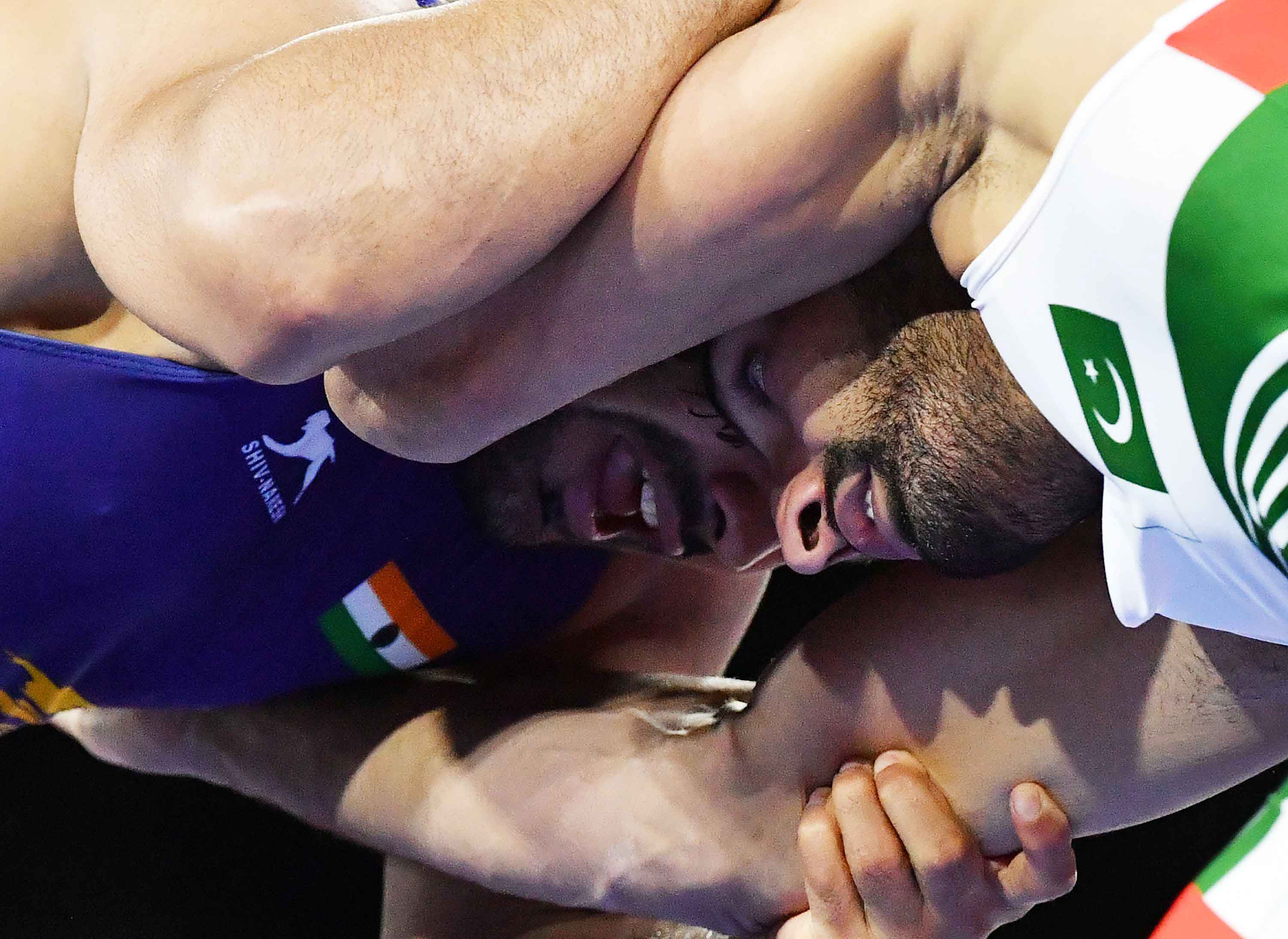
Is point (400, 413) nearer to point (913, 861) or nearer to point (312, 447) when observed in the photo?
point (312, 447)

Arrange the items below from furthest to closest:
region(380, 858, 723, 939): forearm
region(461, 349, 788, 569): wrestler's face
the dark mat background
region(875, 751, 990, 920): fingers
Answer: the dark mat background
region(380, 858, 723, 939): forearm
region(461, 349, 788, 569): wrestler's face
region(875, 751, 990, 920): fingers

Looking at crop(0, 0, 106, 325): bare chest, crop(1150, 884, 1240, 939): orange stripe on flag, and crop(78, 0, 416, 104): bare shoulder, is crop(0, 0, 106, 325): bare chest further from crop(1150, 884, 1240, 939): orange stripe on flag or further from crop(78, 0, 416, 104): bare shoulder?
crop(1150, 884, 1240, 939): orange stripe on flag

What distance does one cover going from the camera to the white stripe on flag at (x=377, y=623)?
3.99 feet

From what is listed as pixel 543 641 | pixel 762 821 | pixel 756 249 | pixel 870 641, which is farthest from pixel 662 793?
pixel 756 249

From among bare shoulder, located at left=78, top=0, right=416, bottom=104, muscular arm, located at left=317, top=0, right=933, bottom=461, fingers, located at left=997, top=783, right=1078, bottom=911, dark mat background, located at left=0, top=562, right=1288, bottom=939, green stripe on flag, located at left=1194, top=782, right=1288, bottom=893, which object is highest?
bare shoulder, located at left=78, top=0, right=416, bottom=104

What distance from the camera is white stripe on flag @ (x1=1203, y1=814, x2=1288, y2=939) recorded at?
486mm

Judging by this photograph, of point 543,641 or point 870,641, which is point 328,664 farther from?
point 870,641

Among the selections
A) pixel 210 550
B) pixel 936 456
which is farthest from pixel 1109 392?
pixel 210 550

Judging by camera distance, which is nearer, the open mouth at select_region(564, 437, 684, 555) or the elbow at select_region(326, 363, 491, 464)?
the elbow at select_region(326, 363, 491, 464)

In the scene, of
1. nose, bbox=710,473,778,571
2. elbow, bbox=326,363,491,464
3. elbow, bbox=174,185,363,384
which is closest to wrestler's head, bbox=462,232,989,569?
nose, bbox=710,473,778,571

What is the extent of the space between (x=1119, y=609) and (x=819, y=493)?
280 millimetres

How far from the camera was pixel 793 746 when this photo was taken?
1.00 meters

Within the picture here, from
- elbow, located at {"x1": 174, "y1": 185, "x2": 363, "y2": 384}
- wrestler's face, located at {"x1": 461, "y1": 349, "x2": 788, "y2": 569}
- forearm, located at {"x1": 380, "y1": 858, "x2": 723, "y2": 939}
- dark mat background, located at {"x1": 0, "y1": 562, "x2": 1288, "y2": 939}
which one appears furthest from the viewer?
dark mat background, located at {"x1": 0, "y1": 562, "x2": 1288, "y2": 939}

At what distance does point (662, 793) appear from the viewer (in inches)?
41.7
